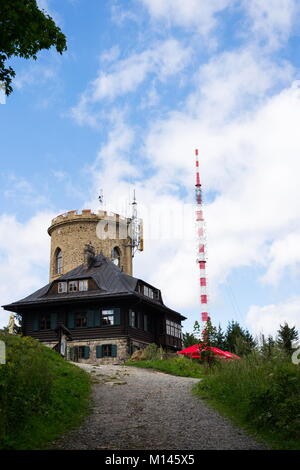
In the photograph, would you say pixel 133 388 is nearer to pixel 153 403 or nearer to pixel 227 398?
pixel 153 403

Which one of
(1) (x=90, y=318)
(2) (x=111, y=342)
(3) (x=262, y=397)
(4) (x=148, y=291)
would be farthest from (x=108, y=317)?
(3) (x=262, y=397)

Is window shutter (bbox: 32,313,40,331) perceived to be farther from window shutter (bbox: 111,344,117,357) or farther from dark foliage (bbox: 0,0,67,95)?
dark foliage (bbox: 0,0,67,95)

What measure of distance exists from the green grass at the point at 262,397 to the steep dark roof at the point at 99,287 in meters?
19.2

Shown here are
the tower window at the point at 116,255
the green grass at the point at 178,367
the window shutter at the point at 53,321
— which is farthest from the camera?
the tower window at the point at 116,255

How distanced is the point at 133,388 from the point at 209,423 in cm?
584

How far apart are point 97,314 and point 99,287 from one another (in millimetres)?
1836

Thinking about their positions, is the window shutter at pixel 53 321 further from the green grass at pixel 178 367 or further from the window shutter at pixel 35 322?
the green grass at pixel 178 367

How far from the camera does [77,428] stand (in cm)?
986

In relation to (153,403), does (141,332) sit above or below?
above

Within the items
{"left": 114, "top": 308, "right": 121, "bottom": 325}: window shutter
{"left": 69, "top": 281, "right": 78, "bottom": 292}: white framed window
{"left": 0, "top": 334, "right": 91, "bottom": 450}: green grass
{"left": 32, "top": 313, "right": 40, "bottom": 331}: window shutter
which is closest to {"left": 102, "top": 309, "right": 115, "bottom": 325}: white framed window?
{"left": 114, "top": 308, "right": 121, "bottom": 325}: window shutter

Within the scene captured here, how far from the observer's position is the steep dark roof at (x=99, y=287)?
3338 centimetres

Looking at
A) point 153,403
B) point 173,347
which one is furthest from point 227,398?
point 173,347

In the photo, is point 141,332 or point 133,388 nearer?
point 133,388

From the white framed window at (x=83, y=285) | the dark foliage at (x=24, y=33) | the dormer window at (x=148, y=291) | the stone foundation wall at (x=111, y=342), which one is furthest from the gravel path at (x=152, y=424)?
the dormer window at (x=148, y=291)
